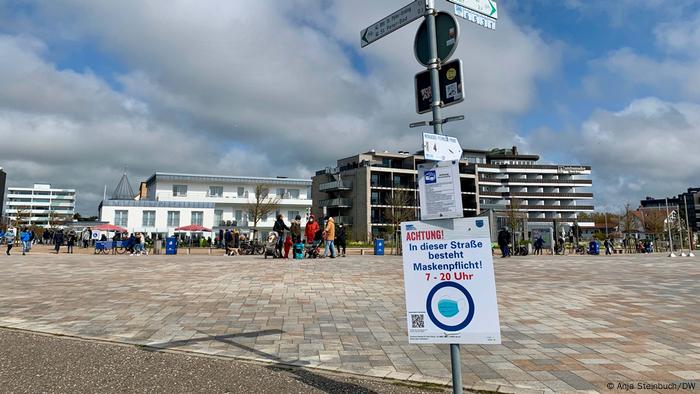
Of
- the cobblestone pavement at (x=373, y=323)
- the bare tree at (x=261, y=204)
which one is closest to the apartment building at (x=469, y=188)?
the bare tree at (x=261, y=204)

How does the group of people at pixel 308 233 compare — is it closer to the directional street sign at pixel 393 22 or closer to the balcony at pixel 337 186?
the directional street sign at pixel 393 22

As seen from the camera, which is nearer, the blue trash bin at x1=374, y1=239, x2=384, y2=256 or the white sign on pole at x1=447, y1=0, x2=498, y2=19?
the white sign on pole at x1=447, y1=0, x2=498, y2=19

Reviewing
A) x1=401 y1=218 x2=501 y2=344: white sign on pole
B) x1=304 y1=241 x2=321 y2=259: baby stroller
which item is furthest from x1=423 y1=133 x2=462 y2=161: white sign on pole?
x1=304 y1=241 x2=321 y2=259: baby stroller

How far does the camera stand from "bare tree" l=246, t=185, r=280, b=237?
5042 cm

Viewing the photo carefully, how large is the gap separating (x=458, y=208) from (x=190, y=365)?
3.18 m

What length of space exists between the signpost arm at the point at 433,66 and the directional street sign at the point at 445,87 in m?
0.05

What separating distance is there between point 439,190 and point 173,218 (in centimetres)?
5215

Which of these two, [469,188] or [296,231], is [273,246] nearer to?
[296,231]

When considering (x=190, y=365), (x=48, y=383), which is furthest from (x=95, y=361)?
(x=190, y=365)

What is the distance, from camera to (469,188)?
77.8 m

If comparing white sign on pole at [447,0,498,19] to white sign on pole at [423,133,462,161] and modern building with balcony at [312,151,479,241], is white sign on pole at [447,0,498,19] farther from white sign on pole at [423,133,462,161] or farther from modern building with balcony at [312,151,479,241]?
modern building with balcony at [312,151,479,241]

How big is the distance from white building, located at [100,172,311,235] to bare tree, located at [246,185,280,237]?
0.77 meters

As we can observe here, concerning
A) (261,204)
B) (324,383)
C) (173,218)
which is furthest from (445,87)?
(173,218)

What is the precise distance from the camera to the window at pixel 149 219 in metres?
49.8
